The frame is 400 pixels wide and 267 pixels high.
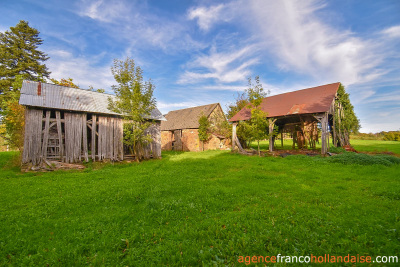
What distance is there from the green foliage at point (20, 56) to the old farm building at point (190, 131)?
22399mm

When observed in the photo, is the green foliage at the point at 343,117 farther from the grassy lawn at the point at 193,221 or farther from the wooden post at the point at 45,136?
the wooden post at the point at 45,136

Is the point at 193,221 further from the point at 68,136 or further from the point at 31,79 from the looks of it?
the point at 31,79

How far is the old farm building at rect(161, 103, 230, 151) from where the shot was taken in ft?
88.2

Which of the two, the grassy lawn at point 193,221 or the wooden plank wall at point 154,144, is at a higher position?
the wooden plank wall at point 154,144

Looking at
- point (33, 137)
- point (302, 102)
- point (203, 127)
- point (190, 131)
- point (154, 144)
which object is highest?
point (302, 102)

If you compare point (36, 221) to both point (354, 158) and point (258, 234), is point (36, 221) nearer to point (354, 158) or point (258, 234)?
point (258, 234)

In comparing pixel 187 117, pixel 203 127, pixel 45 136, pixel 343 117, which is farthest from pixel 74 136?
pixel 343 117

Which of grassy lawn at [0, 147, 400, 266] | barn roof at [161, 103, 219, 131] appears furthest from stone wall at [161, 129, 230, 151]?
grassy lawn at [0, 147, 400, 266]

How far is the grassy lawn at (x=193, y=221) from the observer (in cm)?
348

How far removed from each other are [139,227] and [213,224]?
1986 mm

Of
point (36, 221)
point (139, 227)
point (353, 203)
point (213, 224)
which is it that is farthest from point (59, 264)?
point (353, 203)

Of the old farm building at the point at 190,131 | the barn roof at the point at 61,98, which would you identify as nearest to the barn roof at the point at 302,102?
the old farm building at the point at 190,131

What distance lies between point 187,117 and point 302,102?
18109mm

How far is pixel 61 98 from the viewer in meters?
14.2
